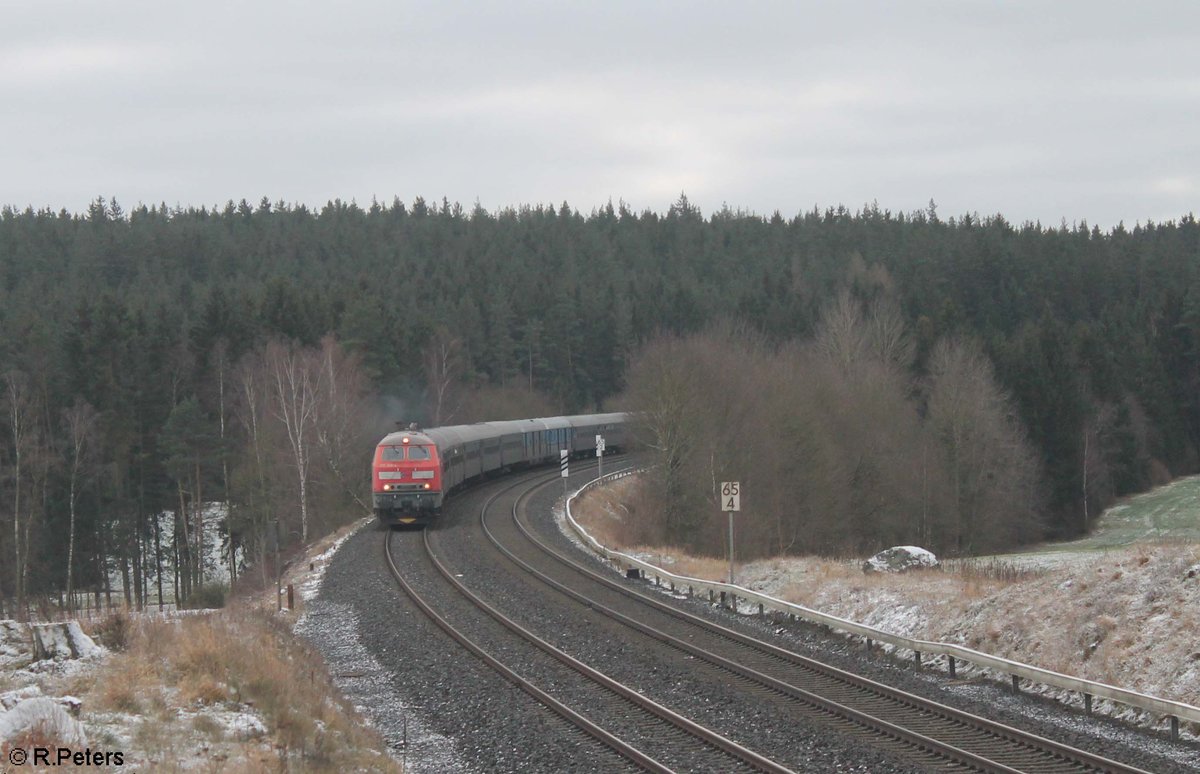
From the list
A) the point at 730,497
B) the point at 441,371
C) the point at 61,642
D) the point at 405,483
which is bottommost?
the point at 405,483

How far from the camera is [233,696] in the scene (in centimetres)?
1321

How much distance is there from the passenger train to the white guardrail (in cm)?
1158

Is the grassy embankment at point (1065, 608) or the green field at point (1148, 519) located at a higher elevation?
the grassy embankment at point (1065, 608)

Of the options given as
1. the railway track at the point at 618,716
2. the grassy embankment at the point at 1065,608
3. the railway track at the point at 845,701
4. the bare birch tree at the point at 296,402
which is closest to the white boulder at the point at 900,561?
the grassy embankment at the point at 1065,608

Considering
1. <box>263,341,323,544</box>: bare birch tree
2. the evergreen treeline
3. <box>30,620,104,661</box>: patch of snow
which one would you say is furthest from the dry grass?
the evergreen treeline

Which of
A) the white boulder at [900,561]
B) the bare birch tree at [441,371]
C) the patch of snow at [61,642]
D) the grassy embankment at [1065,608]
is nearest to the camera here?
the patch of snow at [61,642]

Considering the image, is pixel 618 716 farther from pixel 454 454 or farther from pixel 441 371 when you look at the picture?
pixel 441 371

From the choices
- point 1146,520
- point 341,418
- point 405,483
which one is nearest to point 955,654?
point 405,483

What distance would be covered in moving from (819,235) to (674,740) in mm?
148328

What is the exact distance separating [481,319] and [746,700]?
84.6 metres

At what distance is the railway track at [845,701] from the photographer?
470 inches

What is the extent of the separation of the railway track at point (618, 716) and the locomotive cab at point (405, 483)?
16.3m

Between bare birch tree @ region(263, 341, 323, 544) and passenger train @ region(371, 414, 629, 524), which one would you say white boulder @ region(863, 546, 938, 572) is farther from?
bare birch tree @ region(263, 341, 323, 544)

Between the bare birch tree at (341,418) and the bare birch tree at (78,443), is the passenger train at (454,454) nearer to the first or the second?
the bare birch tree at (341,418)
